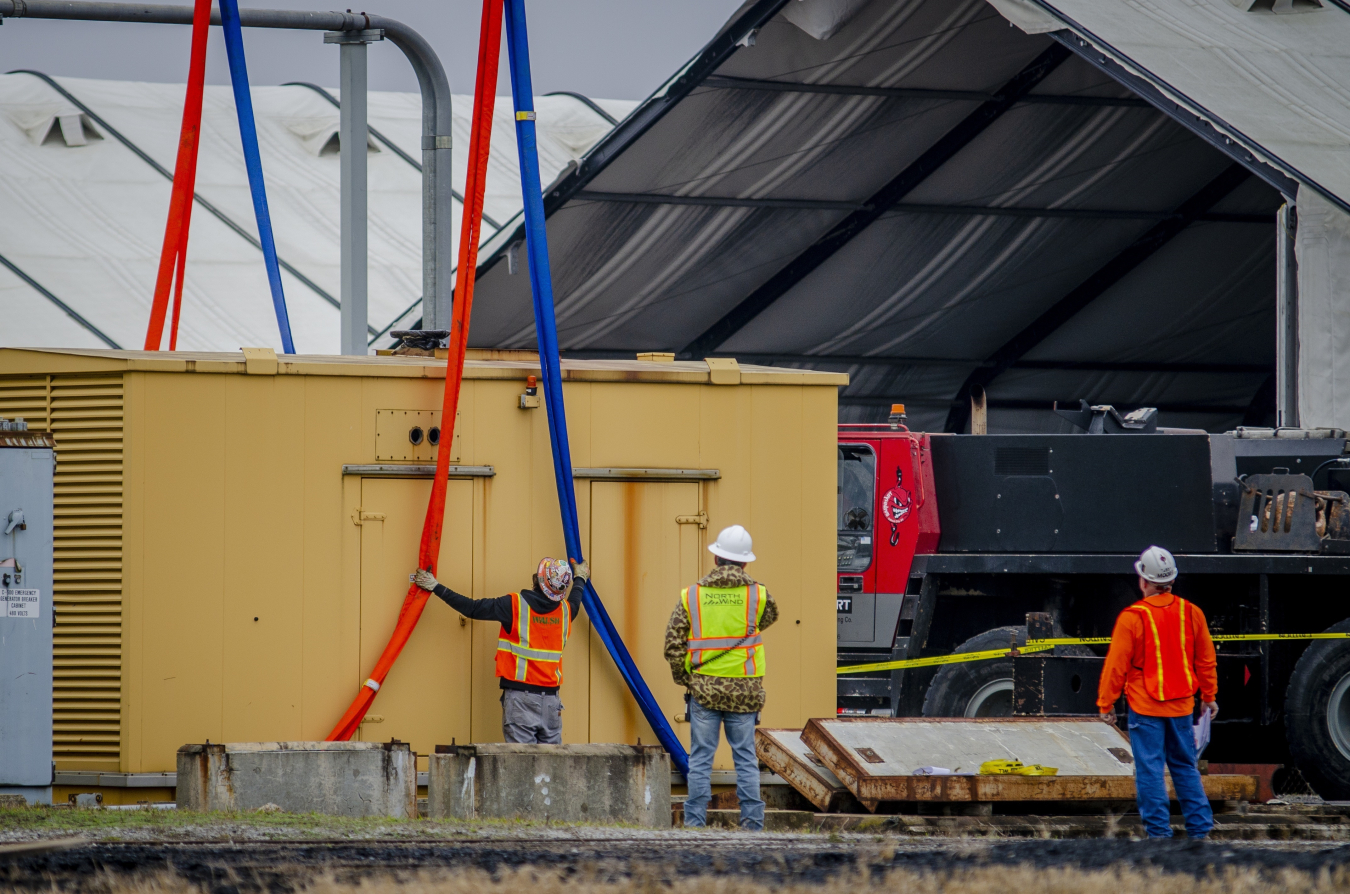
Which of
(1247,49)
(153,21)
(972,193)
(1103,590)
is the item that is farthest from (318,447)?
(972,193)

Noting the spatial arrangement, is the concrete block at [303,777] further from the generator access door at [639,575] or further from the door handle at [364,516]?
the generator access door at [639,575]

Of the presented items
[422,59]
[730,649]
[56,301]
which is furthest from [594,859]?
[56,301]

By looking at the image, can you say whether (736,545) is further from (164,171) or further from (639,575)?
(164,171)

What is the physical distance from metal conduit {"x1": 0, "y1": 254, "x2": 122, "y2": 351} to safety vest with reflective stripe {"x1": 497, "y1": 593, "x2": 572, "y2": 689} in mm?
15815

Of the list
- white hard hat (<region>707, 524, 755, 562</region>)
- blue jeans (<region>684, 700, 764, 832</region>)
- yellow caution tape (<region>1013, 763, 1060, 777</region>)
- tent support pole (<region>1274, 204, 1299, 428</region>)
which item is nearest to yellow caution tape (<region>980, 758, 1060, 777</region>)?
yellow caution tape (<region>1013, 763, 1060, 777</region>)

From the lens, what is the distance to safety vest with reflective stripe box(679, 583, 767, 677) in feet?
28.7

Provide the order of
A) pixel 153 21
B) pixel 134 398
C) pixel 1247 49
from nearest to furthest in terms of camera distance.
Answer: pixel 134 398 < pixel 153 21 < pixel 1247 49

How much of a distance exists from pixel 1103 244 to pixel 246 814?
1498 centimetres

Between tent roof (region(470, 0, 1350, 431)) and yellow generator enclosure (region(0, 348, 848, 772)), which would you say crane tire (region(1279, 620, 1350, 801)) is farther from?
tent roof (region(470, 0, 1350, 431))

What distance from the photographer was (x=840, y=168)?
17.8 m

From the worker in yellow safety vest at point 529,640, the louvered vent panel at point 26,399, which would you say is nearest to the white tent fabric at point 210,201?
the louvered vent panel at point 26,399

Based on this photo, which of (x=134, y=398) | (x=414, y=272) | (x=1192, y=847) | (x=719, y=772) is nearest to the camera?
(x=1192, y=847)

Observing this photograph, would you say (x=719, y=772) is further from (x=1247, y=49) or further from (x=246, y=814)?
(x=1247, y=49)

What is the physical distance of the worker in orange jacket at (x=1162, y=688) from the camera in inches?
338
